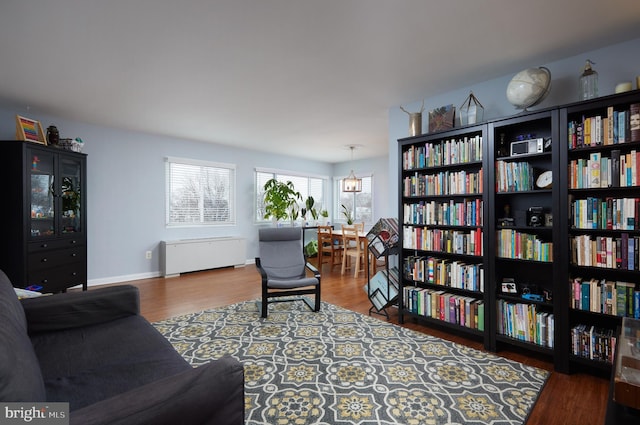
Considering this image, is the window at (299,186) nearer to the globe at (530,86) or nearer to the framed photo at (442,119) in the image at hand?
the framed photo at (442,119)

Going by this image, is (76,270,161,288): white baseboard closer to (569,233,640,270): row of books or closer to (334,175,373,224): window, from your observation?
(334,175,373,224): window

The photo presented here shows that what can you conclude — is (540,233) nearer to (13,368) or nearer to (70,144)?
(13,368)

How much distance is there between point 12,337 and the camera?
A: 108 centimetres

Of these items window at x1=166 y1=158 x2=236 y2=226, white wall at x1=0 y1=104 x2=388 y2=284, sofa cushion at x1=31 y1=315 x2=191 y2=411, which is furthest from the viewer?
window at x1=166 y1=158 x2=236 y2=226

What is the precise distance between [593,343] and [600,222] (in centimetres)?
86

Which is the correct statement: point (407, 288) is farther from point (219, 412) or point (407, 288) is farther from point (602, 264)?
point (219, 412)

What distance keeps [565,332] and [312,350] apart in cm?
193

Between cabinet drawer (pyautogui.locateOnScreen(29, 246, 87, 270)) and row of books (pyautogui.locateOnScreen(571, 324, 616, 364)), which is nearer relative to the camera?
row of books (pyautogui.locateOnScreen(571, 324, 616, 364))

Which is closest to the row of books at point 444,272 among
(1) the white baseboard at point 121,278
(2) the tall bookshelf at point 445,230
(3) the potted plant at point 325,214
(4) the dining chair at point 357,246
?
(2) the tall bookshelf at point 445,230

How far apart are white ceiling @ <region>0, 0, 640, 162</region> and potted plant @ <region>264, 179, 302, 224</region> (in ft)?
8.57

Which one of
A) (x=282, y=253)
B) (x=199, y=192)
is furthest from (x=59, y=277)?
(x=282, y=253)

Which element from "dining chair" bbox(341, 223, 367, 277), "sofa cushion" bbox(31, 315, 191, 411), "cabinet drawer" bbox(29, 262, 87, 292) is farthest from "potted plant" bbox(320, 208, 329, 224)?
"sofa cushion" bbox(31, 315, 191, 411)

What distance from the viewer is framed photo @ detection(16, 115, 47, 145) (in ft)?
11.8

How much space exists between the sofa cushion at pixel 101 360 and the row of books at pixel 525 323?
249cm
